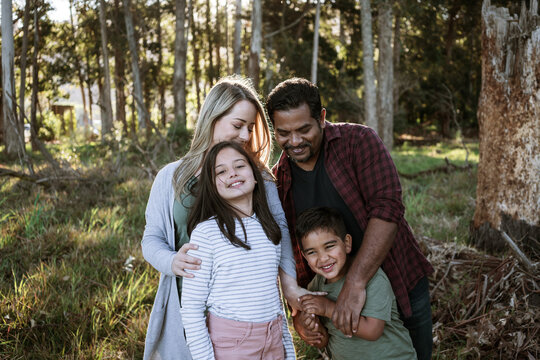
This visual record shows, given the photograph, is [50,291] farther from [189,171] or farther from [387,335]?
[387,335]

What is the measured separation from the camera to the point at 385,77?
17.6 m

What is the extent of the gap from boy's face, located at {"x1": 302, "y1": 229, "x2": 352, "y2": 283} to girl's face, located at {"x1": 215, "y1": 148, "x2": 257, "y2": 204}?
0.42m

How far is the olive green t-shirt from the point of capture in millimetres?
2303

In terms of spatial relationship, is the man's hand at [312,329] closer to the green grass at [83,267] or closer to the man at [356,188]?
the man at [356,188]

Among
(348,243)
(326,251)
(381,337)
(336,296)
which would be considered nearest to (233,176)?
(326,251)

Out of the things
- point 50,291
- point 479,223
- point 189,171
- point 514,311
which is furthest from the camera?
point 479,223

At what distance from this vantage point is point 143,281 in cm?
437

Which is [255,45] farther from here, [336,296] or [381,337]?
[381,337]

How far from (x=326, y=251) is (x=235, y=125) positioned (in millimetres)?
937

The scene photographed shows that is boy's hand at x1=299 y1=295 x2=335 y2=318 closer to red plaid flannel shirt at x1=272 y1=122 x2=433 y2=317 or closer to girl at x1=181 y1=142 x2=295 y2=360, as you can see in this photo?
girl at x1=181 y1=142 x2=295 y2=360

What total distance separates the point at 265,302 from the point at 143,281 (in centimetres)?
246

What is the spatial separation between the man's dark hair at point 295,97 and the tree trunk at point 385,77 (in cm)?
1449

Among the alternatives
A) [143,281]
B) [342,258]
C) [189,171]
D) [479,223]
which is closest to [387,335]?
[342,258]

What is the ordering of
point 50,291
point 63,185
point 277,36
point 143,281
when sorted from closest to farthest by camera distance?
point 50,291, point 143,281, point 63,185, point 277,36
